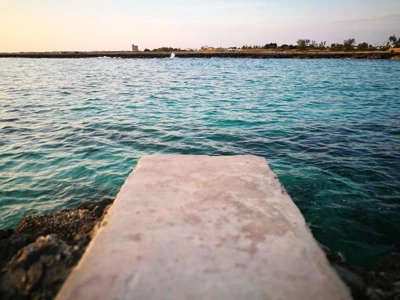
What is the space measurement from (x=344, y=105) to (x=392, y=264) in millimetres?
10453

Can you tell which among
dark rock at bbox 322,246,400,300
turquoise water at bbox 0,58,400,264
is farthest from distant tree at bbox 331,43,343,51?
dark rock at bbox 322,246,400,300

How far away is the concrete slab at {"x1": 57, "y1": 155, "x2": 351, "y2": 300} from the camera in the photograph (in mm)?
1330

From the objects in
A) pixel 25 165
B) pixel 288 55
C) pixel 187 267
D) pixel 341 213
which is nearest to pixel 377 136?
pixel 341 213

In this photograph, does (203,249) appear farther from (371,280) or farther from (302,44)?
(302,44)

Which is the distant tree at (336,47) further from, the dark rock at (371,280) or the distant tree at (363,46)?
the dark rock at (371,280)

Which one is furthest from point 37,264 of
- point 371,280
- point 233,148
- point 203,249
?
point 233,148

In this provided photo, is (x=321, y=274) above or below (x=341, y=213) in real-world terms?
above

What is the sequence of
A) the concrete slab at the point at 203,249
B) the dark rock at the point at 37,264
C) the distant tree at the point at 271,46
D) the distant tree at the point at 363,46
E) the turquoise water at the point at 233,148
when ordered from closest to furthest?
the concrete slab at the point at 203,249, the dark rock at the point at 37,264, the turquoise water at the point at 233,148, the distant tree at the point at 363,46, the distant tree at the point at 271,46

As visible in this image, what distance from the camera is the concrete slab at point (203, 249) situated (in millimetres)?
1330

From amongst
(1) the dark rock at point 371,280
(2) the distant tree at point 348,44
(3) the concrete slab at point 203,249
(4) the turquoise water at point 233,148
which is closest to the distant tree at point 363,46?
(2) the distant tree at point 348,44

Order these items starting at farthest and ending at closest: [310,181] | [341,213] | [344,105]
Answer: [344,105] < [310,181] < [341,213]

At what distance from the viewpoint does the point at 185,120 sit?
8648 millimetres

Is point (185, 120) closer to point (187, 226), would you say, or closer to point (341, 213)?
point (341, 213)

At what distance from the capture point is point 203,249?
1.59m
